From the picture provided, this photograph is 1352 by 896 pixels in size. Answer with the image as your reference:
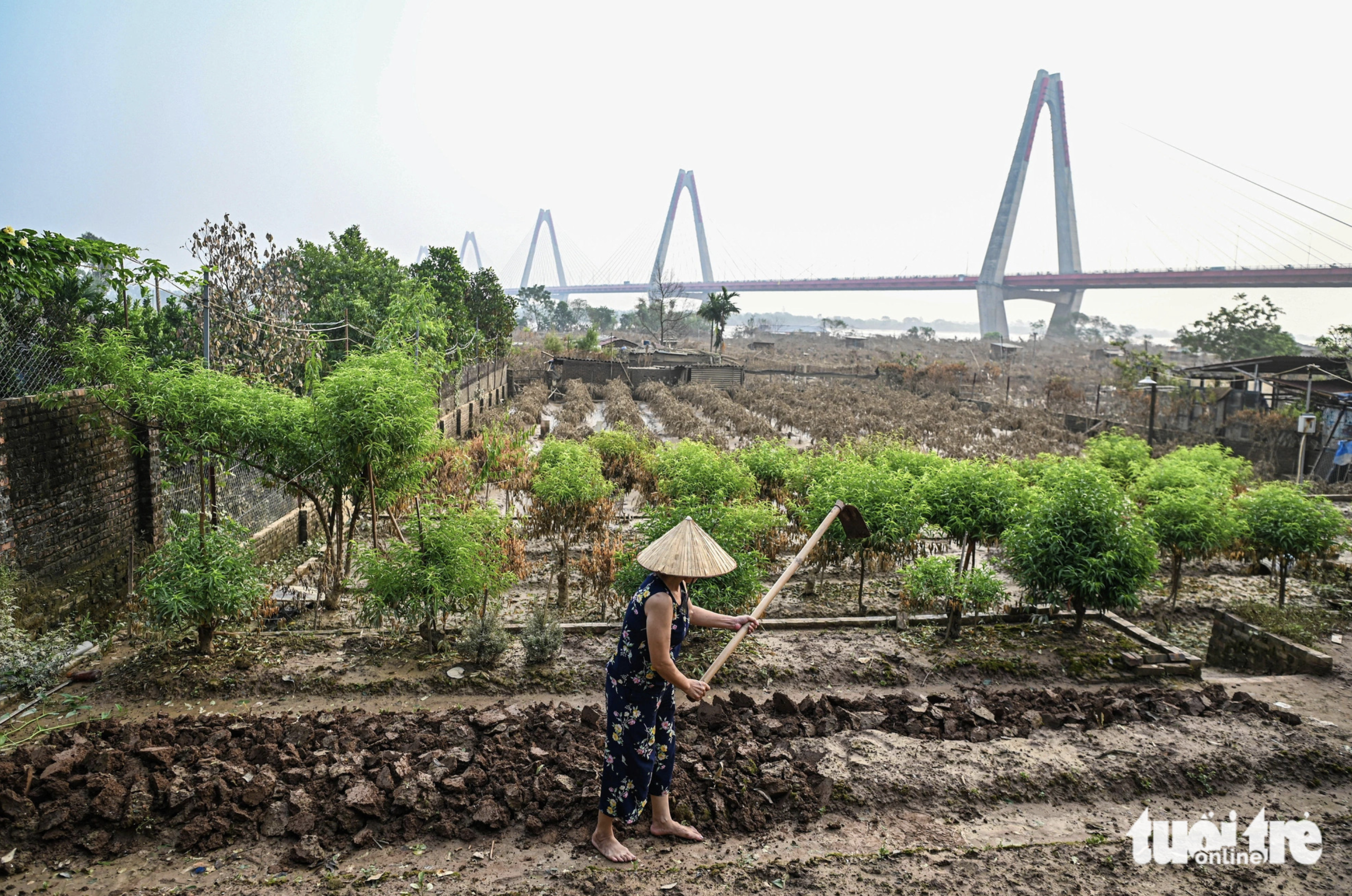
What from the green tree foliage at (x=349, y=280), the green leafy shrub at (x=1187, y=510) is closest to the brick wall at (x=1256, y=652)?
the green leafy shrub at (x=1187, y=510)

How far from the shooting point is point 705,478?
8281mm

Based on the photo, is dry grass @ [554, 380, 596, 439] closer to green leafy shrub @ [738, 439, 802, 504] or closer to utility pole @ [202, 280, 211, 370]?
green leafy shrub @ [738, 439, 802, 504]

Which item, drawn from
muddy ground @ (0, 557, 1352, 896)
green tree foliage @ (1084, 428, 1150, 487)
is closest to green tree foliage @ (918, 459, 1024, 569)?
muddy ground @ (0, 557, 1352, 896)

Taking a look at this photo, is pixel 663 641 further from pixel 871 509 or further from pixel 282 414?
pixel 282 414

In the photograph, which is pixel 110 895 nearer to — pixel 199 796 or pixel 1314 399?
pixel 199 796

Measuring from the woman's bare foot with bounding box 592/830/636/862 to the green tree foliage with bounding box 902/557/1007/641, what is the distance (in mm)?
4065

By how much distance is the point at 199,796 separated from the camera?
4.16m

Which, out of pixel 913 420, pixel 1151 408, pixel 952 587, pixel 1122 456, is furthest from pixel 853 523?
pixel 913 420

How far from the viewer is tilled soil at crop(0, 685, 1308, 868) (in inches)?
160

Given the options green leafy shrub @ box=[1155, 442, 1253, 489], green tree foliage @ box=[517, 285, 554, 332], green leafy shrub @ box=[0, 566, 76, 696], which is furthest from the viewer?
green tree foliage @ box=[517, 285, 554, 332]

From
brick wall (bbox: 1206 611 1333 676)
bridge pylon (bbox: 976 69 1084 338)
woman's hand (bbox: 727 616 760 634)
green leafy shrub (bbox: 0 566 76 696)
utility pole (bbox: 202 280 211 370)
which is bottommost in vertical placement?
brick wall (bbox: 1206 611 1333 676)

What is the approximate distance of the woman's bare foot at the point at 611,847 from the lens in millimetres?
3900

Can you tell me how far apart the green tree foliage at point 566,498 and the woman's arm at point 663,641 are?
14.9 ft

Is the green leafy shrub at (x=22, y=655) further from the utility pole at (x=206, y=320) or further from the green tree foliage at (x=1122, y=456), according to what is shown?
the green tree foliage at (x=1122, y=456)
